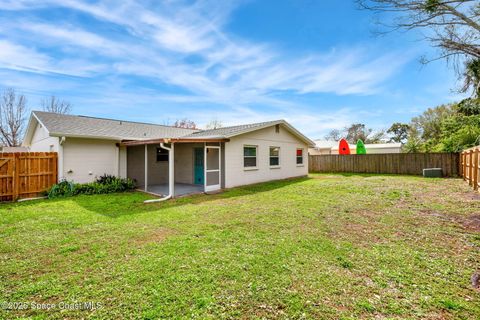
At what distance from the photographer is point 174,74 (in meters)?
13.7

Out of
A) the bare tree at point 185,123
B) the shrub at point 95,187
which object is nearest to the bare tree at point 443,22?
the shrub at point 95,187

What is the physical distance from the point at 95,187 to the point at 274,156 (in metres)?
9.46

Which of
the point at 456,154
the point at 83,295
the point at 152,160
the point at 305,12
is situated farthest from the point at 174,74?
the point at 456,154

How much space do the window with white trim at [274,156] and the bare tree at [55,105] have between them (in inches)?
1099

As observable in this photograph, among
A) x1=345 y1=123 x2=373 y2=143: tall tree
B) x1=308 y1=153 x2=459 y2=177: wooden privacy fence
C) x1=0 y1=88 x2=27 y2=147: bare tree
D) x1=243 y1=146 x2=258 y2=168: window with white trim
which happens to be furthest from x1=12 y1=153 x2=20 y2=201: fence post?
x1=345 y1=123 x2=373 y2=143: tall tree

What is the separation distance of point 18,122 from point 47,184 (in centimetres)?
2464

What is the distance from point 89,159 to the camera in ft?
35.5

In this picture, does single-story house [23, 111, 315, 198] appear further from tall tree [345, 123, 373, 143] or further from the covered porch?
tall tree [345, 123, 373, 143]

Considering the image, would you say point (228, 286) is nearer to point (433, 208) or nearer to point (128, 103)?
point (433, 208)

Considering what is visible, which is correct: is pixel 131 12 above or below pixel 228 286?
above

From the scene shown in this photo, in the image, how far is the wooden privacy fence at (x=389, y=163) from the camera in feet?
50.8

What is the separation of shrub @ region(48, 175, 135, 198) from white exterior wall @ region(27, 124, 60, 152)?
5.63ft

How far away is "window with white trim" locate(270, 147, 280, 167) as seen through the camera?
1406 centimetres

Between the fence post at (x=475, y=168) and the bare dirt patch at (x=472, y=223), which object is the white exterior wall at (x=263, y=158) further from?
the fence post at (x=475, y=168)
